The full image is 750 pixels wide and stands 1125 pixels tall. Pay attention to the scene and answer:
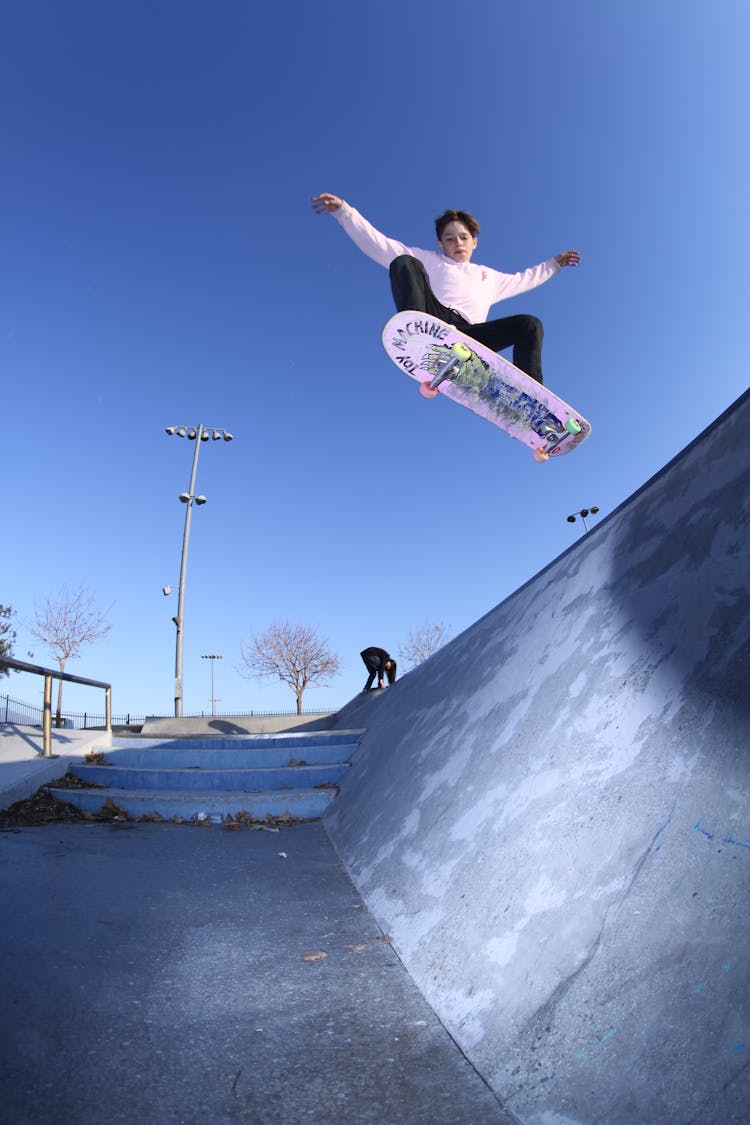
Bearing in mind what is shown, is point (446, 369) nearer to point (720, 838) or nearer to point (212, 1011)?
point (720, 838)

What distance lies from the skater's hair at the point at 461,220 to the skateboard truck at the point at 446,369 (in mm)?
1141

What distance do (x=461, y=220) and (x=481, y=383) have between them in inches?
54.2

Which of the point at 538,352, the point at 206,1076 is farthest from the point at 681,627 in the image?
the point at 538,352

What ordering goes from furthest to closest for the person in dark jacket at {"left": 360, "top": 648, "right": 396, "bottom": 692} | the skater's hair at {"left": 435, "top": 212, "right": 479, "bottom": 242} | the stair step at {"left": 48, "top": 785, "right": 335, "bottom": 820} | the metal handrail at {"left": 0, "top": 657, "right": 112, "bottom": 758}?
the person in dark jacket at {"left": 360, "top": 648, "right": 396, "bottom": 692} < the skater's hair at {"left": 435, "top": 212, "right": 479, "bottom": 242} < the metal handrail at {"left": 0, "top": 657, "right": 112, "bottom": 758} < the stair step at {"left": 48, "top": 785, "right": 335, "bottom": 820}

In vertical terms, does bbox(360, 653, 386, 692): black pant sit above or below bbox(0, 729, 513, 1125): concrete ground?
below

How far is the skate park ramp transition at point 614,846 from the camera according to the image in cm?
89

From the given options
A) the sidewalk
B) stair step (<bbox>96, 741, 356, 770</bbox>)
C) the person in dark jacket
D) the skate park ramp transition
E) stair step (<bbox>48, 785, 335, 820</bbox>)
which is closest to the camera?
the skate park ramp transition

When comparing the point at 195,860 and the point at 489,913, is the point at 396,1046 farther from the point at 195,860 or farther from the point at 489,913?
the point at 195,860

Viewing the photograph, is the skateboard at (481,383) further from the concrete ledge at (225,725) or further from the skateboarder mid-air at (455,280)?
the concrete ledge at (225,725)

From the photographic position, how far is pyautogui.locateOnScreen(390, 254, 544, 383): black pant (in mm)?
4473

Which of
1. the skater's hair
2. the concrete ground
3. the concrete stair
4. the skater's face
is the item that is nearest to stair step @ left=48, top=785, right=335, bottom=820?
the concrete stair

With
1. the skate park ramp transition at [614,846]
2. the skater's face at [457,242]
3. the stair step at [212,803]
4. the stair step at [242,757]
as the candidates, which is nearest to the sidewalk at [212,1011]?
the skate park ramp transition at [614,846]

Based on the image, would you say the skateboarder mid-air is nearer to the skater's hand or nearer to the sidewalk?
the skater's hand

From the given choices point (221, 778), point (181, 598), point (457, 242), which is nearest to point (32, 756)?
point (221, 778)
